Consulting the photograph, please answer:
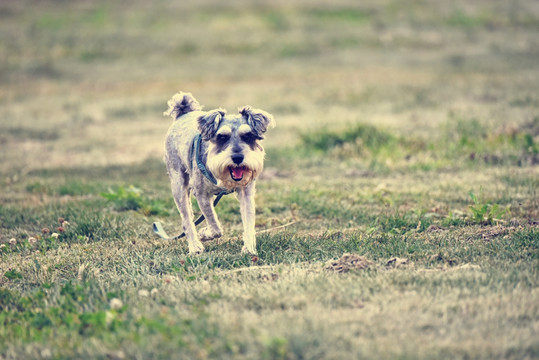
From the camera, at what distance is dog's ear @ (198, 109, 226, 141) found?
630cm

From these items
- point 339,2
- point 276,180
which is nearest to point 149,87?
point 276,180

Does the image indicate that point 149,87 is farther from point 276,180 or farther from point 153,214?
point 153,214

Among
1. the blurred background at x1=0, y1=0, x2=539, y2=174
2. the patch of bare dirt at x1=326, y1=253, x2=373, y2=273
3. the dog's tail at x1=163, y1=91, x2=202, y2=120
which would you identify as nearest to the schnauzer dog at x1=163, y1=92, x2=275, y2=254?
the dog's tail at x1=163, y1=91, x2=202, y2=120

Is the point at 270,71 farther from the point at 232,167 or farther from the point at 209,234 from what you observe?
the point at 232,167

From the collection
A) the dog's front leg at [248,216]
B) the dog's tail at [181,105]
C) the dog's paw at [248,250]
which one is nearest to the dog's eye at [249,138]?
the dog's front leg at [248,216]

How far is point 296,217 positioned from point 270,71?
17.8 meters

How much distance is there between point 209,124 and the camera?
6.33 m

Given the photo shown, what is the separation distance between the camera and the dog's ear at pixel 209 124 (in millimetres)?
6297

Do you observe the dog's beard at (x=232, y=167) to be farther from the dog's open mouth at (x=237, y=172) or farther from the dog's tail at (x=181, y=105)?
the dog's tail at (x=181, y=105)

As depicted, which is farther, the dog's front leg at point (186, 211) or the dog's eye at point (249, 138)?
the dog's front leg at point (186, 211)

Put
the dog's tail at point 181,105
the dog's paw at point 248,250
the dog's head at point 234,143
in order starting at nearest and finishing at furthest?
the dog's head at point 234,143 → the dog's paw at point 248,250 → the dog's tail at point 181,105

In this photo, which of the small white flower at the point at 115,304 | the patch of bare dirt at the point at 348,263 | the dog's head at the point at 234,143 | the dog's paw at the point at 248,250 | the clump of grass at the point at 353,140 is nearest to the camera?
the small white flower at the point at 115,304

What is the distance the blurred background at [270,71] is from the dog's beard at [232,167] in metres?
6.50

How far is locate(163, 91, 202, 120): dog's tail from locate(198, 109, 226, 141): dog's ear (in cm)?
132
